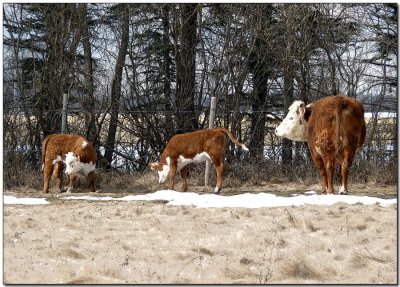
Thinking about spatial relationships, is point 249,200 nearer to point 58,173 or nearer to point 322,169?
point 322,169

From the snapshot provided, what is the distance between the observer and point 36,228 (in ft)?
21.5

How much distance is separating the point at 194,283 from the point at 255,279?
1.72 ft

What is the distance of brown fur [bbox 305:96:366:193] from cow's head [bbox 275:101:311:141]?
453 mm

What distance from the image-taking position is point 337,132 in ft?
27.7

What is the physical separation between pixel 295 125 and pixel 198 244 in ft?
12.7

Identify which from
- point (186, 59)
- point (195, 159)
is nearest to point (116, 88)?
point (186, 59)

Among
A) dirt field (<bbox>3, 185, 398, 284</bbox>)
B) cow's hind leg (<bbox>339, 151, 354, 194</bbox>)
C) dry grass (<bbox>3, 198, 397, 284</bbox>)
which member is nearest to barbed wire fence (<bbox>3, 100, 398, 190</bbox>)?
cow's hind leg (<bbox>339, 151, 354, 194</bbox>)

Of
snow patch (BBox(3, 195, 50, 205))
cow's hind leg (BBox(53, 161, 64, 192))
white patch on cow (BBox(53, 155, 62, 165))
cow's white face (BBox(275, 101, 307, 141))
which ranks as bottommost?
snow patch (BBox(3, 195, 50, 205))

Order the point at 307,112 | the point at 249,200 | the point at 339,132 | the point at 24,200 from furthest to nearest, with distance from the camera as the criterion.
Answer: the point at 307,112 < the point at 24,200 < the point at 339,132 < the point at 249,200

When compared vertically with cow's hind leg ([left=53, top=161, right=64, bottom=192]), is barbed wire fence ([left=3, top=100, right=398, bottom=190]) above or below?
above

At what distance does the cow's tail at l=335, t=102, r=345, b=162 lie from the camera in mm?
8445

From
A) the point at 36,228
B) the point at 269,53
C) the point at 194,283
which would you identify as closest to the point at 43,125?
the point at 269,53

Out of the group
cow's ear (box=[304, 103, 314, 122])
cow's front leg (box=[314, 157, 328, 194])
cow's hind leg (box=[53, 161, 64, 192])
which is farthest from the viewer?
cow's hind leg (box=[53, 161, 64, 192])

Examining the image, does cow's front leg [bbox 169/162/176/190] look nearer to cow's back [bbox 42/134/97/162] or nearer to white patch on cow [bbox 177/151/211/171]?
white patch on cow [bbox 177/151/211/171]
